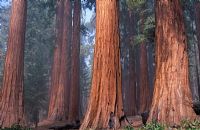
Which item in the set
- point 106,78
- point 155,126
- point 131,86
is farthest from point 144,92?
point 155,126

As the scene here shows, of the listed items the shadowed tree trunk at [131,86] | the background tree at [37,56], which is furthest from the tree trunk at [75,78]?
the background tree at [37,56]

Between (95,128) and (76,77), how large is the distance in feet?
39.7

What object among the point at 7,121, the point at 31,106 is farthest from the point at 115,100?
the point at 31,106

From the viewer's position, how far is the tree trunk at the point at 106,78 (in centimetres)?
952

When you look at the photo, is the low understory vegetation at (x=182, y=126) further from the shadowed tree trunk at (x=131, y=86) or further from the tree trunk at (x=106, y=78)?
the shadowed tree trunk at (x=131, y=86)

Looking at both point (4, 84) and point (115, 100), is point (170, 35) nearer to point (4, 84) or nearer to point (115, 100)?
point (115, 100)

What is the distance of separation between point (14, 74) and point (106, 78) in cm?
627

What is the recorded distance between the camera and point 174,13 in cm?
1042

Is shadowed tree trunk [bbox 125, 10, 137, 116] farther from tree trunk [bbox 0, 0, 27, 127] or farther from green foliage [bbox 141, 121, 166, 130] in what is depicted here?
green foliage [bbox 141, 121, 166, 130]

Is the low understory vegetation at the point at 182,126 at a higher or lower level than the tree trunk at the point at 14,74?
lower

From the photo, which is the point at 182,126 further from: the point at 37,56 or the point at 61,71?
the point at 37,56

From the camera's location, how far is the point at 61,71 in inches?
898

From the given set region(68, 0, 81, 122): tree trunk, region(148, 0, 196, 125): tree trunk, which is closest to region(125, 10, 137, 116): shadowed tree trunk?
region(68, 0, 81, 122): tree trunk

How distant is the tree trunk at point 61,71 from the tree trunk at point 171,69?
11579 millimetres
